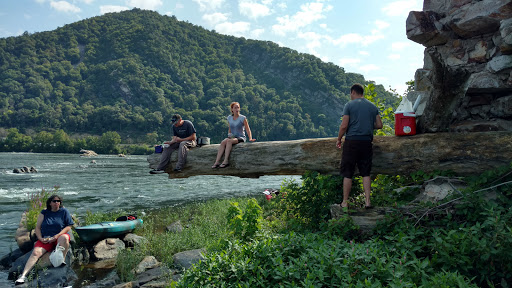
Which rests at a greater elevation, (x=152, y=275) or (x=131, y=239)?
(x=152, y=275)

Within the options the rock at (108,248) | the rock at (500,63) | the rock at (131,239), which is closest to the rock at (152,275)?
→ the rock at (108,248)

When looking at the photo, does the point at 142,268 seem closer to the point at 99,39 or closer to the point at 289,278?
the point at 289,278

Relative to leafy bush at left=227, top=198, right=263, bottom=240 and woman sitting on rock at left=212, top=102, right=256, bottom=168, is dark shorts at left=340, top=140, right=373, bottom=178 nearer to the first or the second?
leafy bush at left=227, top=198, right=263, bottom=240

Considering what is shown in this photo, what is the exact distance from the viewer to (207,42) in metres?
150

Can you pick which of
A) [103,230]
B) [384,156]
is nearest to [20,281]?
[103,230]

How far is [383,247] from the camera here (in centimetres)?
A: 429

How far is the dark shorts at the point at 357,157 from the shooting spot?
215 inches

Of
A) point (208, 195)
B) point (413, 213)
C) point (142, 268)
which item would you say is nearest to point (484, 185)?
point (413, 213)

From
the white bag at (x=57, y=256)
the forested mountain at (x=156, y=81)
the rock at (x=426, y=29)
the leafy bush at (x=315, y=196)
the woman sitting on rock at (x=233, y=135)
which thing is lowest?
the white bag at (x=57, y=256)

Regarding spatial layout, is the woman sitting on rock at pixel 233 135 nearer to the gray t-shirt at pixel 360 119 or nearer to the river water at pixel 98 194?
the gray t-shirt at pixel 360 119

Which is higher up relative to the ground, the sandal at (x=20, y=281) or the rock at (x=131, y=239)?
the sandal at (x=20, y=281)

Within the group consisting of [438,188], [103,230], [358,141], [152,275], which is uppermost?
[358,141]

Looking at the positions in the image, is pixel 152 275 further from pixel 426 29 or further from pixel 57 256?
pixel 426 29

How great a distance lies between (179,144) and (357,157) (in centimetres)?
373
